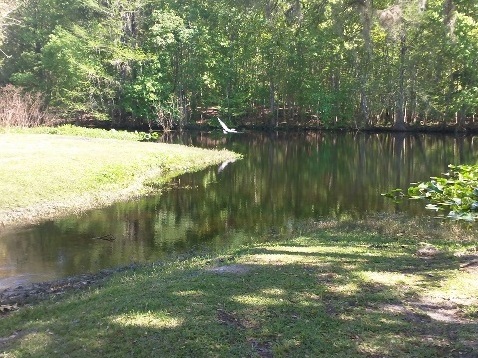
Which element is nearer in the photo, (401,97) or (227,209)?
(227,209)

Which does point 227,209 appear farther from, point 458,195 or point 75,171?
point 458,195

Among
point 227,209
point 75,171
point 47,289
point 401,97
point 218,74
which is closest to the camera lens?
point 47,289

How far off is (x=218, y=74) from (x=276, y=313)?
161 ft

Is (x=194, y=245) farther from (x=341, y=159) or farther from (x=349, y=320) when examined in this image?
(x=341, y=159)

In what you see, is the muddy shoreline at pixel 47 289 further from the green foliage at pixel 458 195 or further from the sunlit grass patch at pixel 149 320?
the green foliage at pixel 458 195

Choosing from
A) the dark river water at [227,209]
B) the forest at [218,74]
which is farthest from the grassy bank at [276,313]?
the forest at [218,74]

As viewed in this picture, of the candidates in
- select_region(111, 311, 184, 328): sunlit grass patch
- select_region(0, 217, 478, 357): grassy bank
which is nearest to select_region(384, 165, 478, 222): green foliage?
select_region(0, 217, 478, 357): grassy bank

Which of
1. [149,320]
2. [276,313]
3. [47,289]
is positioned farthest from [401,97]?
[149,320]

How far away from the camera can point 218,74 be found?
5344cm

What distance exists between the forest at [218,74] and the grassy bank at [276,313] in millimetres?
39405

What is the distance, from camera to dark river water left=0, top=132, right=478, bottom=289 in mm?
12711

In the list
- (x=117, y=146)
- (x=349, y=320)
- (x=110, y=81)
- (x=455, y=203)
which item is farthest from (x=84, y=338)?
(x=110, y=81)

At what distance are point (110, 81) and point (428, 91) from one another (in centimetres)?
3117

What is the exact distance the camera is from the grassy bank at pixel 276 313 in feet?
17.3
